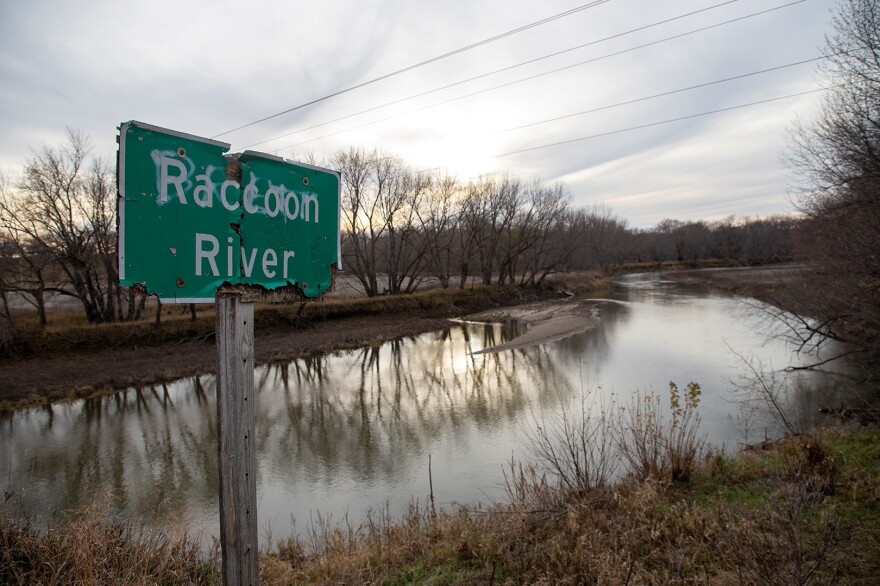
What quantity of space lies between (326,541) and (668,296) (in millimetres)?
34570

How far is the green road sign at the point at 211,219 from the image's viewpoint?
1.47 meters

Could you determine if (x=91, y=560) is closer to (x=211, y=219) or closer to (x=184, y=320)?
(x=211, y=219)

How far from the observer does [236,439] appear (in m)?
1.69

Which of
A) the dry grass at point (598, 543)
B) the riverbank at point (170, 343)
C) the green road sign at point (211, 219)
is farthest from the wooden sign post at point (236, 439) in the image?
the riverbank at point (170, 343)

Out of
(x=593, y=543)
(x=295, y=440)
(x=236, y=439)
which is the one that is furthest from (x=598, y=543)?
(x=295, y=440)

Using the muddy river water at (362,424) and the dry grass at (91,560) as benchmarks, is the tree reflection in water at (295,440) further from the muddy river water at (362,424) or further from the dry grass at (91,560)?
the dry grass at (91,560)

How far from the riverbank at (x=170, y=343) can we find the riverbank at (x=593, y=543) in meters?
12.2

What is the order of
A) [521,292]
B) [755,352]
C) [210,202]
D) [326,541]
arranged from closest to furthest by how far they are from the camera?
[210,202], [326,541], [755,352], [521,292]

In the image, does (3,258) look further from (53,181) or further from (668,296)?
(668,296)

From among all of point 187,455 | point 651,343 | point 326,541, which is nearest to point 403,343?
point 651,343

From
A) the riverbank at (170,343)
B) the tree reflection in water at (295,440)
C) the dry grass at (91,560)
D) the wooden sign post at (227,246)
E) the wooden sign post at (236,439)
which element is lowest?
the tree reflection in water at (295,440)

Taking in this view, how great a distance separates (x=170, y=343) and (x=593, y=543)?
20586 mm

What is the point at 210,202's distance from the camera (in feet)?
5.33

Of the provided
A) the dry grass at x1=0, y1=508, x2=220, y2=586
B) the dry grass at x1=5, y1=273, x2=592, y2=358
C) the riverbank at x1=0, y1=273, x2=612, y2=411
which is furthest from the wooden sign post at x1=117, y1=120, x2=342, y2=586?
the riverbank at x1=0, y1=273, x2=612, y2=411
